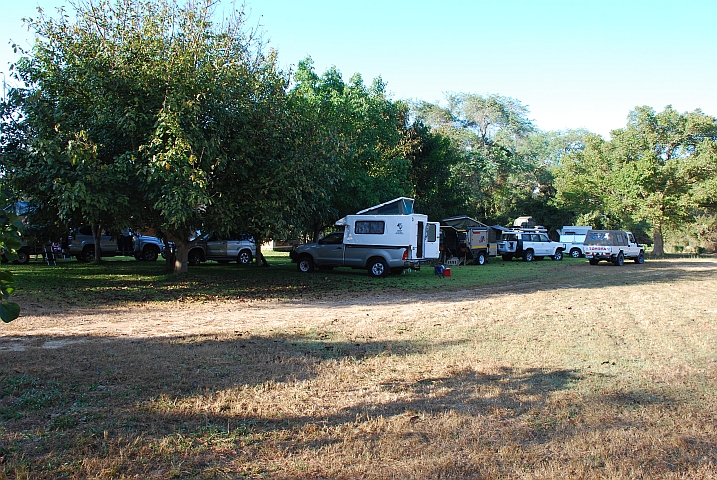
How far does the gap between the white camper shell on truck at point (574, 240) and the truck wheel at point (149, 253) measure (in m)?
25.9

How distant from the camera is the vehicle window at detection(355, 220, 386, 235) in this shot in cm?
2095

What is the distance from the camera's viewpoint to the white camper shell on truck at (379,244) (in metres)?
20.1

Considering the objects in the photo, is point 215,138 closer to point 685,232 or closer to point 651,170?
point 651,170

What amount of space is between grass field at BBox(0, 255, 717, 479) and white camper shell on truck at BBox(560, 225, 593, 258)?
28.0 m

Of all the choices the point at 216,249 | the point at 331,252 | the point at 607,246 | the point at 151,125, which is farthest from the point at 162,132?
the point at 607,246

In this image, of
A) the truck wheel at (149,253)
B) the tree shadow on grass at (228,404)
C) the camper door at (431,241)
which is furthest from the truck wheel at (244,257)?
the tree shadow on grass at (228,404)

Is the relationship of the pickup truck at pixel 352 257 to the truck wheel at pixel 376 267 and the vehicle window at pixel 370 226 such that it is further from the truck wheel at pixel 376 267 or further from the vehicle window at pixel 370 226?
the vehicle window at pixel 370 226

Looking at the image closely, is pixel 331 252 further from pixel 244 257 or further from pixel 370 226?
pixel 244 257

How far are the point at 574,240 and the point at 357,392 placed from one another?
122 feet

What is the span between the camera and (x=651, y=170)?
37312 millimetres

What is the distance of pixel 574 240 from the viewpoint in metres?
39.8

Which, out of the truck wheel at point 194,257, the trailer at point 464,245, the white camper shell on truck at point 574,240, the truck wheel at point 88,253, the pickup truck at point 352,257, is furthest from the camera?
the white camper shell on truck at point 574,240

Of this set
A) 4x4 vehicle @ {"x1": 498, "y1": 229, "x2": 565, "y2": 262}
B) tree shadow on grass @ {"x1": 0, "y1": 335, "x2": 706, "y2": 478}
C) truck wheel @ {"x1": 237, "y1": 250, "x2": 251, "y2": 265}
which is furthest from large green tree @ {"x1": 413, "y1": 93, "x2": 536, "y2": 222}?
tree shadow on grass @ {"x1": 0, "y1": 335, "x2": 706, "y2": 478}

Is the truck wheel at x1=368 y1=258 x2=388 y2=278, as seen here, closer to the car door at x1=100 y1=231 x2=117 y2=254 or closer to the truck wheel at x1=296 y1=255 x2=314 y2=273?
the truck wheel at x1=296 y1=255 x2=314 y2=273
